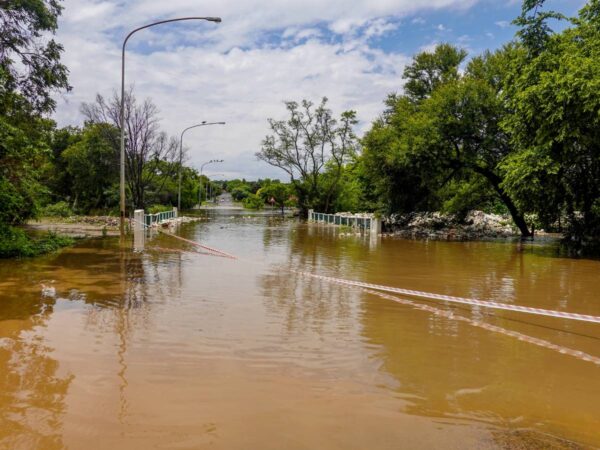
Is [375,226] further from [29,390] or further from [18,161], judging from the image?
[29,390]

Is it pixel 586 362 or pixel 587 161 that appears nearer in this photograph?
pixel 586 362

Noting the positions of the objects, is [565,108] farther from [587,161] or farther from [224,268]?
[224,268]

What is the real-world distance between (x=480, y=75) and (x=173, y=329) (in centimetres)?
2536

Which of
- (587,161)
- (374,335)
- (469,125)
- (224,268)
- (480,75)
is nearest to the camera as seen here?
(374,335)

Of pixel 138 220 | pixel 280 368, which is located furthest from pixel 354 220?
pixel 280 368

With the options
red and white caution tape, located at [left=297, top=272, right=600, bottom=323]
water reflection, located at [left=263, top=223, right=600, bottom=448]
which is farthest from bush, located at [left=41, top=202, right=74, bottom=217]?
red and white caution tape, located at [left=297, top=272, right=600, bottom=323]

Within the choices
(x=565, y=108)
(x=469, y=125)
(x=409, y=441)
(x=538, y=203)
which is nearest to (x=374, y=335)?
(x=409, y=441)

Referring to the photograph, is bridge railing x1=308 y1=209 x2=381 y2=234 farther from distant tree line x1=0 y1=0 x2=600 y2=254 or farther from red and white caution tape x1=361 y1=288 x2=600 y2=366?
red and white caution tape x1=361 y1=288 x2=600 y2=366

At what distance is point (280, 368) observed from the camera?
559 cm

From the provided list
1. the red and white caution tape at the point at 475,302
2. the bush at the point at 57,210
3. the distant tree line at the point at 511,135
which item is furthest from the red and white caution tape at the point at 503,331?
the bush at the point at 57,210

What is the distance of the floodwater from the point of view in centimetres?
405

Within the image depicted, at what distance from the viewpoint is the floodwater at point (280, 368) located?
13.3 ft

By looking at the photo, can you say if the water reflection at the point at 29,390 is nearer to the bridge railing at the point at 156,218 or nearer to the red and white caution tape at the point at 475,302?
the red and white caution tape at the point at 475,302

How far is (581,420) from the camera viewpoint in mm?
4398
